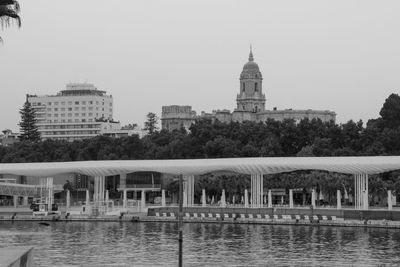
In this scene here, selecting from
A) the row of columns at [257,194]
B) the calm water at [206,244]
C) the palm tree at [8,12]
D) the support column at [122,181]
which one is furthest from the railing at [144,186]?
the palm tree at [8,12]

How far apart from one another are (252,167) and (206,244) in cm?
2526

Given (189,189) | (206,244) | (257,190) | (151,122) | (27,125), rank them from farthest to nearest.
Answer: (151,122), (27,125), (189,189), (257,190), (206,244)

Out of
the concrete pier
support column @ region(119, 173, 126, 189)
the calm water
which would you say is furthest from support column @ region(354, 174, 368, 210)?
the concrete pier

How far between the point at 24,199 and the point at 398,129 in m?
44.6

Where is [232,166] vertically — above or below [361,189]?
above

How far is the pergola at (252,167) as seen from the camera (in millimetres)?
64438

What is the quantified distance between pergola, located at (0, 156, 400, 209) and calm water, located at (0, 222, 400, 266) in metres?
9.36

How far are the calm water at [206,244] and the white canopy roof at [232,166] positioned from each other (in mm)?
A: 9357

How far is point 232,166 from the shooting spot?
69188 mm

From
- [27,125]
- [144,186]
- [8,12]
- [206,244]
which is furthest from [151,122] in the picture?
[8,12]

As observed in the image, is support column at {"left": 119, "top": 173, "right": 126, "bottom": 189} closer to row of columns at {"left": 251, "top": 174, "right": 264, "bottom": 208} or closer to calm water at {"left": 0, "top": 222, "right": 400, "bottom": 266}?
row of columns at {"left": 251, "top": 174, "right": 264, "bottom": 208}

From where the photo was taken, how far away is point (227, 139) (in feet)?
350

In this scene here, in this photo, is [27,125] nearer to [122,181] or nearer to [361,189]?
[122,181]

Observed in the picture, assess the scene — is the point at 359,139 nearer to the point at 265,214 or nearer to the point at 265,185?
the point at 265,185
